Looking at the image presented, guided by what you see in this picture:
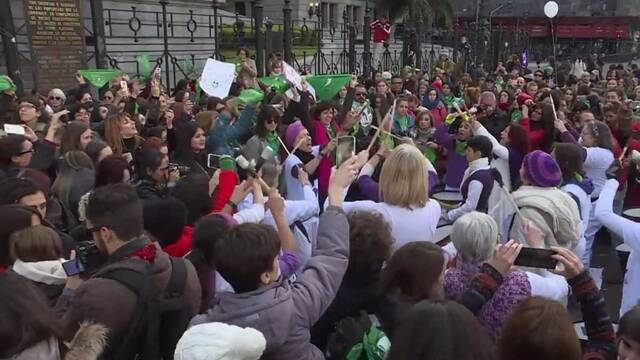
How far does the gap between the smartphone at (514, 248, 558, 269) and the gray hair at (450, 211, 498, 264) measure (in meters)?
0.30

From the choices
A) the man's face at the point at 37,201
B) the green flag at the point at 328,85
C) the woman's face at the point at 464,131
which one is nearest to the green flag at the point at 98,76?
the green flag at the point at 328,85

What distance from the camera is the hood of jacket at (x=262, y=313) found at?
2271mm

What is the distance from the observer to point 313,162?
17.8 feet

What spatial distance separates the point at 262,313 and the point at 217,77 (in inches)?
232

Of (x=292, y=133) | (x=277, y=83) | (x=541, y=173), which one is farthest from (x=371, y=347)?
(x=277, y=83)

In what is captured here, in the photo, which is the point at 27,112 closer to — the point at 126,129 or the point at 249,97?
the point at 126,129

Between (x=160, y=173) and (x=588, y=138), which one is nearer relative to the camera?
(x=160, y=173)

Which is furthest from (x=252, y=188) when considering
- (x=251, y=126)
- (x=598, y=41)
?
(x=598, y=41)

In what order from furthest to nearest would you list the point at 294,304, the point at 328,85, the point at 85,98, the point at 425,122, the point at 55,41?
the point at 55,41
the point at 328,85
the point at 85,98
the point at 425,122
the point at 294,304

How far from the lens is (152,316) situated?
2510 millimetres

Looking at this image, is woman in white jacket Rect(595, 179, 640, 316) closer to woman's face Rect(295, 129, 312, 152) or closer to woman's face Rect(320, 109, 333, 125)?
woman's face Rect(295, 129, 312, 152)

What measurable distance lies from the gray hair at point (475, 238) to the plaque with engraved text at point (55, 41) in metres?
10.3

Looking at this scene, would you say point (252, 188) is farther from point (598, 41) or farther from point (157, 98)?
point (598, 41)

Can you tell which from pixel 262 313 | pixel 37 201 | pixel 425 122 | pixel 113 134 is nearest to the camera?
pixel 262 313
